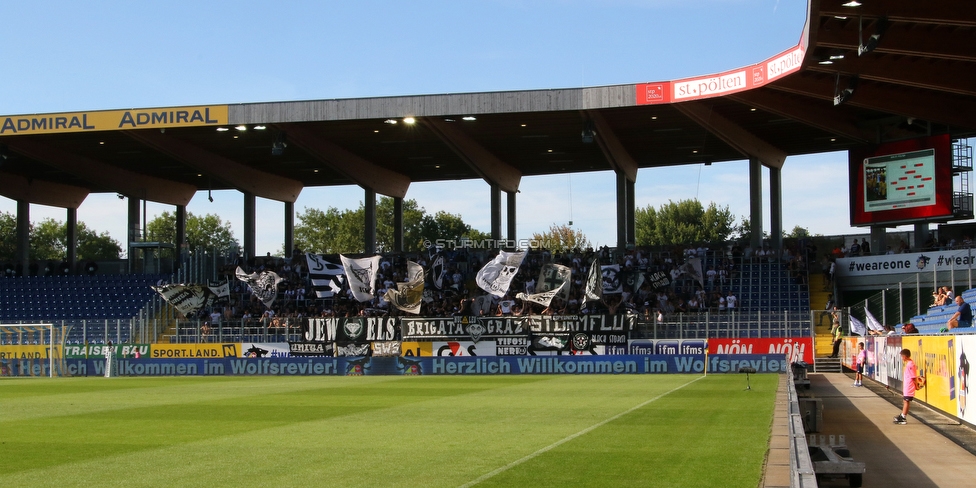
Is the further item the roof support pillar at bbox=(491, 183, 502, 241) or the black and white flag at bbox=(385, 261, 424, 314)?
the roof support pillar at bbox=(491, 183, 502, 241)

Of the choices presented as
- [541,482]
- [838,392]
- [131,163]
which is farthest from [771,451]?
[131,163]

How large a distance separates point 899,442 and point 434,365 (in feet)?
88.5

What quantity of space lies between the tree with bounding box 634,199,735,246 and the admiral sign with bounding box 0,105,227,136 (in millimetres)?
94429

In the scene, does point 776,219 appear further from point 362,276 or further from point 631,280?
point 362,276

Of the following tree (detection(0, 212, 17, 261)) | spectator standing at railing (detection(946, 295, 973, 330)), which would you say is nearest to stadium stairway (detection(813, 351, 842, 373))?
spectator standing at railing (detection(946, 295, 973, 330))

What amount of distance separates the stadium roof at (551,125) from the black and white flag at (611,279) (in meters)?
5.45

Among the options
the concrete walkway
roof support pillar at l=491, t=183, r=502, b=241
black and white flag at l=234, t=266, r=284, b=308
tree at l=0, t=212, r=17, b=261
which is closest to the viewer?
the concrete walkway

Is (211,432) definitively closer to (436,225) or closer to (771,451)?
(771,451)

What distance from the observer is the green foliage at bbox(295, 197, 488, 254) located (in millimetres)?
132875

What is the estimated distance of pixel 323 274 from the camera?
5259cm

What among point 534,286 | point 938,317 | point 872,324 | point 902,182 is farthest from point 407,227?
point 938,317

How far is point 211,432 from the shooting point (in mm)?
18500

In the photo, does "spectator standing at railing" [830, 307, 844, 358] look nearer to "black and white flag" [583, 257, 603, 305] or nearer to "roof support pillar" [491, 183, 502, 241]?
"black and white flag" [583, 257, 603, 305]

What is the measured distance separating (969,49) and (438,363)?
23.3 meters
